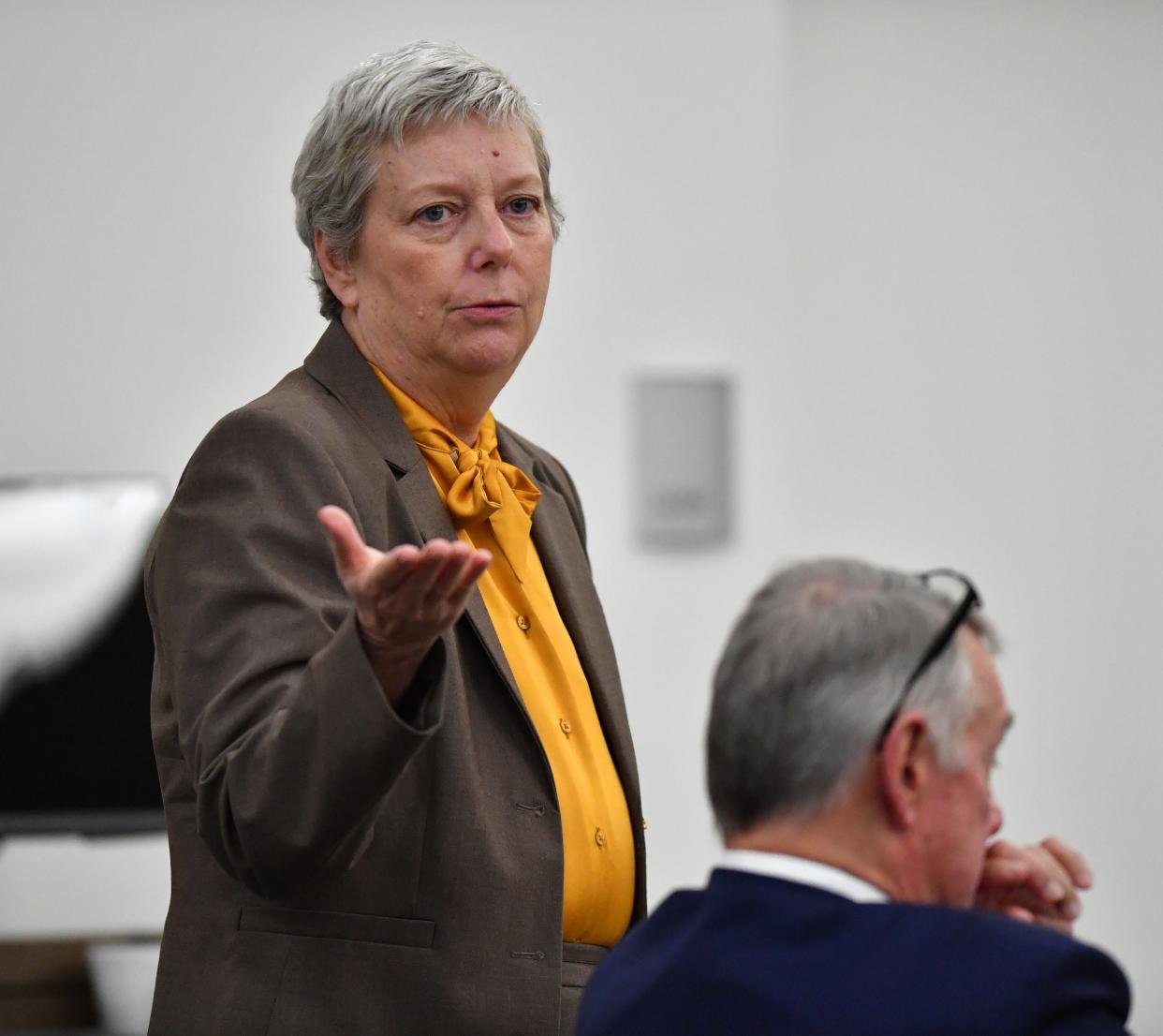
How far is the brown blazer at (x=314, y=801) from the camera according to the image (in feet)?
4.91

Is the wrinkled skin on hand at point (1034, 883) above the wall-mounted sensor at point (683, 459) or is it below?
above

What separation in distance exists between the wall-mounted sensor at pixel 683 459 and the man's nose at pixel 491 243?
8.63 ft

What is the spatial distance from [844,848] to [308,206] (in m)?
1.04

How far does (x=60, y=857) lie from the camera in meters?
4.24

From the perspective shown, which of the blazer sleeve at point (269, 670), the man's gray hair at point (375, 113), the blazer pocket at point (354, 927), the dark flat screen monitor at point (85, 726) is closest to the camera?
the blazer sleeve at point (269, 670)

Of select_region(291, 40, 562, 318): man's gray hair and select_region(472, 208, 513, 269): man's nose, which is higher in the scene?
select_region(291, 40, 562, 318): man's gray hair

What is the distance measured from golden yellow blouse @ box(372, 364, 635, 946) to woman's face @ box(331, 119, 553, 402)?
0.19 feet

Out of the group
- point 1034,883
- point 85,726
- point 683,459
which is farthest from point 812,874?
point 683,459

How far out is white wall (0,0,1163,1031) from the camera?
4.32 m

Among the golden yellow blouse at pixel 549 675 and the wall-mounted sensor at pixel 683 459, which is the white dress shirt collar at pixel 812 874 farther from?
the wall-mounted sensor at pixel 683 459

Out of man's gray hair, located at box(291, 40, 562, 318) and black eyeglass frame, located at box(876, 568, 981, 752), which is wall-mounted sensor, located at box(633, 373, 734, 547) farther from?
black eyeglass frame, located at box(876, 568, 981, 752)

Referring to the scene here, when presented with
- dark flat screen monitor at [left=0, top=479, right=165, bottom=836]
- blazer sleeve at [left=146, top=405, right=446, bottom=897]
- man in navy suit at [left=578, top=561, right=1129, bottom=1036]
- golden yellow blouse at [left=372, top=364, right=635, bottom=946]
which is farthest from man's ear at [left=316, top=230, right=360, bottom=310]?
dark flat screen monitor at [left=0, top=479, right=165, bottom=836]

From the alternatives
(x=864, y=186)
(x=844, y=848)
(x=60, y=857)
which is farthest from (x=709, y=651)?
(x=844, y=848)

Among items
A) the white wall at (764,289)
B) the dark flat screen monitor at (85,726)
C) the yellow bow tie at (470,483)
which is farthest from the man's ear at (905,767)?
the white wall at (764,289)
